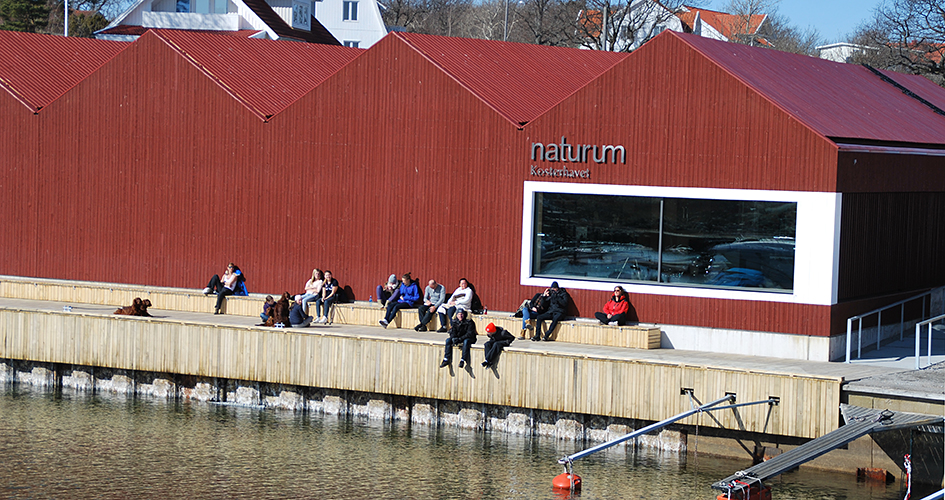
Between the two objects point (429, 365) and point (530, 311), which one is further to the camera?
point (530, 311)

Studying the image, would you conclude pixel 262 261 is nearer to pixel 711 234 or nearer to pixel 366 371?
pixel 366 371

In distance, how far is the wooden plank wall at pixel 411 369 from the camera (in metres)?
20.5

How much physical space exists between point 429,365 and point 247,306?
6.37 metres

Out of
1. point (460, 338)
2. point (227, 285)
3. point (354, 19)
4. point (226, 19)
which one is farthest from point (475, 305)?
point (354, 19)

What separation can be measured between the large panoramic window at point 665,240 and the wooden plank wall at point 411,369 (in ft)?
11.4

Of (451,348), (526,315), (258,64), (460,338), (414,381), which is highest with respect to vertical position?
A: (258,64)

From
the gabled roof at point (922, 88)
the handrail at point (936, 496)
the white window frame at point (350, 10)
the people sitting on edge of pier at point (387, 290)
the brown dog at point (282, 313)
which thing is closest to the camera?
the handrail at point (936, 496)

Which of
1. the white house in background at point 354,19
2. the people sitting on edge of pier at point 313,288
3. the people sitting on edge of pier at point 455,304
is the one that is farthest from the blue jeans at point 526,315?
the white house in background at point 354,19

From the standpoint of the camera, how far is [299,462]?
68.2 feet

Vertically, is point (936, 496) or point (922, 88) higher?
point (922, 88)

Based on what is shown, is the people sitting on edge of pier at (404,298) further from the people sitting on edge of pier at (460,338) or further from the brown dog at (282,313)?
the people sitting on edge of pier at (460,338)

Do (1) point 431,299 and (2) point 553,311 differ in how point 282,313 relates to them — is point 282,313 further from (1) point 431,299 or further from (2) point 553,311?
(2) point 553,311

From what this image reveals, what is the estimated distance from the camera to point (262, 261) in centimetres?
2869

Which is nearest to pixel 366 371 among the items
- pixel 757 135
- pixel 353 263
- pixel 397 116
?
pixel 353 263
